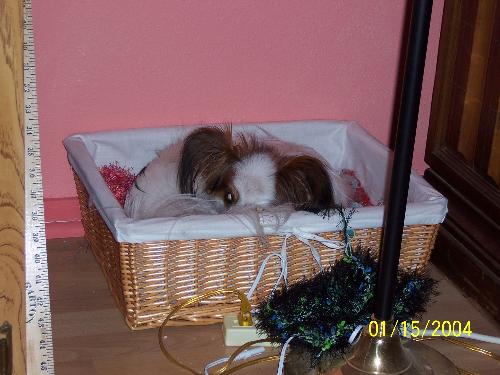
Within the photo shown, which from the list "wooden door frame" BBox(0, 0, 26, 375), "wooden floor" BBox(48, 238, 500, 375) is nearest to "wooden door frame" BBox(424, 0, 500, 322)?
"wooden floor" BBox(48, 238, 500, 375)

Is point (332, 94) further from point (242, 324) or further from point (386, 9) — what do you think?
point (242, 324)

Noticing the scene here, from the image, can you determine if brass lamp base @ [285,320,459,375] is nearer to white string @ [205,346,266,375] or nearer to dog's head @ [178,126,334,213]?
white string @ [205,346,266,375]

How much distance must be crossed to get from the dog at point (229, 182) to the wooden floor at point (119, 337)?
24 cm

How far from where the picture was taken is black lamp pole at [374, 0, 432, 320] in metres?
1.14

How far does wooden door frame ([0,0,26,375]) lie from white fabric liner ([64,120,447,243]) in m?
0.43

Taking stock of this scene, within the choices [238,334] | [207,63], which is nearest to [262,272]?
[238,334]

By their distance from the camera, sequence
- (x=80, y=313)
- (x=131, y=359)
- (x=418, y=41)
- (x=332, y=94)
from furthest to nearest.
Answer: (x=332, y=94) < (x=80, y=313) < (x=131, y=359) < (x=418, y=41)

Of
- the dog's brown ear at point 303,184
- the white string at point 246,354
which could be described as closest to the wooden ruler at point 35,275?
the white string at point 246,354

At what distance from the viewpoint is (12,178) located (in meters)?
1.26

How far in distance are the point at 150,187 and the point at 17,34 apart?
0.89m

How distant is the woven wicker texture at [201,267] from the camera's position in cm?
180

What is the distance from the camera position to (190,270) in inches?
72.2

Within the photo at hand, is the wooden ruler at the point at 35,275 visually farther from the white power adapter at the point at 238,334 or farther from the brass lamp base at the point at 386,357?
the brass lamp base at the point at 386,357

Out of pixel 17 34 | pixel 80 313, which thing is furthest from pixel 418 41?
pixel 80 313
